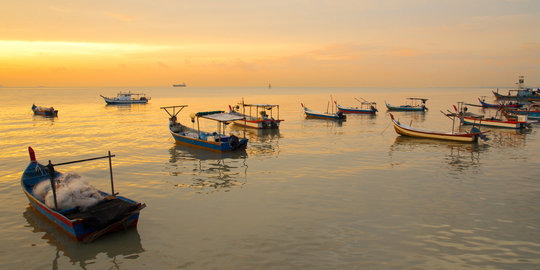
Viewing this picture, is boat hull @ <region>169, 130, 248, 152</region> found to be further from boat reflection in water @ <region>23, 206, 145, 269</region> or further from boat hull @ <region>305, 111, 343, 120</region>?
boat hull @ <region>305, 111, 343, 120</region>

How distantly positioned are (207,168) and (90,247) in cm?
894

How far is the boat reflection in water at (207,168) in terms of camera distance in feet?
48.4

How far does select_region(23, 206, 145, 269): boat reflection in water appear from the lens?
8484 millimetres

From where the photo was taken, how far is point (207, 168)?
17688 millimetres

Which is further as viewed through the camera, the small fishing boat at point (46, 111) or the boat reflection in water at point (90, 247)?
the small fishing boat at point (46, 111)

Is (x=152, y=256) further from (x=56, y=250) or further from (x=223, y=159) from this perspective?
(x=223, y=159)

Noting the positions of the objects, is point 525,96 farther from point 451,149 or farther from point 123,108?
point 123,108

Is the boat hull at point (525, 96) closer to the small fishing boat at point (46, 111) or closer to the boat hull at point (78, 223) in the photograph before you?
the boat hull at point (78, 223)

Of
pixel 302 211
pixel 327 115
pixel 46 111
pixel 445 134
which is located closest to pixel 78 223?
pixel 302 211

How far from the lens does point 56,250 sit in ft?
29.1

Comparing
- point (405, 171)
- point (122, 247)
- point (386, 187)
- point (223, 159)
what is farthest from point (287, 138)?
point (122, 247)

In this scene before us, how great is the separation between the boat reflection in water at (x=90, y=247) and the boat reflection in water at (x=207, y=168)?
4616mm

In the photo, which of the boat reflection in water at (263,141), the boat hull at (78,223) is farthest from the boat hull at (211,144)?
the boat hull at (78,223)

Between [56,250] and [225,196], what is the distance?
5.85 meters
